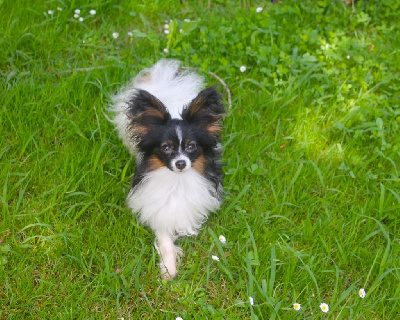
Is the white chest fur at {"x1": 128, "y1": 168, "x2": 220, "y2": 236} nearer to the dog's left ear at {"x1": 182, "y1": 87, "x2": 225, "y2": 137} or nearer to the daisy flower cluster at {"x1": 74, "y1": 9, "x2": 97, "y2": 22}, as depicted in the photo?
the dog's left ear at {"x1": 182, "y1": 87, "x2": 225, "y2": 137}

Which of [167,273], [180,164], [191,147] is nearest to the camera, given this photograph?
[180,164]

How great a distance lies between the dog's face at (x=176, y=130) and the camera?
2795mm

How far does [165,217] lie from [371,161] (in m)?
1.65

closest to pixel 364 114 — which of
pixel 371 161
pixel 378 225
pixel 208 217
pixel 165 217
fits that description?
pixel 371 161

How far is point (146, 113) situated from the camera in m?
2.84

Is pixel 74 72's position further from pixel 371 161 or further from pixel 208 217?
pixel 371 161

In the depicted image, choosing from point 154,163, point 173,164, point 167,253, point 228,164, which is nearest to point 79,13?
point 228,164

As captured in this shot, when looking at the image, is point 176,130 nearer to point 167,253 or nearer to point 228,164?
point 167,253

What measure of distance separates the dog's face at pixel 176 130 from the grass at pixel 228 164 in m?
0.57

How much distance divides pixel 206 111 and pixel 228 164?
835 mm

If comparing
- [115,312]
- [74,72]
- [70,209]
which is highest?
[74,72]

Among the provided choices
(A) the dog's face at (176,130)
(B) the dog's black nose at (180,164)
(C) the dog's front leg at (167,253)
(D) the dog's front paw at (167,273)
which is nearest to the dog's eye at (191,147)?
(A) the dog's face at (176,130)

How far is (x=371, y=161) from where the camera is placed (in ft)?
12.3

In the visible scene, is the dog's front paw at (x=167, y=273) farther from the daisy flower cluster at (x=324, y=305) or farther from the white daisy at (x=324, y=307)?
the white daisy at (x=324, y=307)
